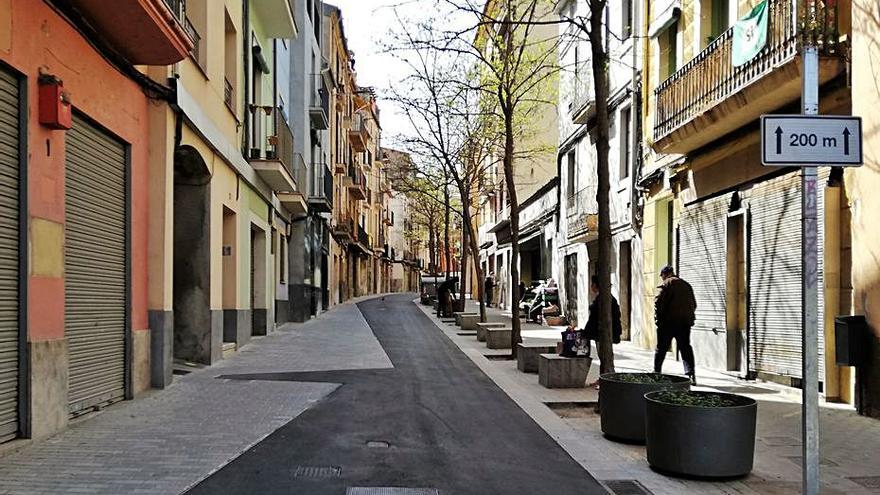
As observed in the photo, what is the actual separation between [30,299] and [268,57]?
14.7 metres

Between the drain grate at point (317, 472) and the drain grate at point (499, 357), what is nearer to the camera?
the drain grate at point (317, 472)

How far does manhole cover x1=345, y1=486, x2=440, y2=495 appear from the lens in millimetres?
5520

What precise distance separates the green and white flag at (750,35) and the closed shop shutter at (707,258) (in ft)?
8.54

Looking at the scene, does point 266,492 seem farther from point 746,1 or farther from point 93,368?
point 746,1

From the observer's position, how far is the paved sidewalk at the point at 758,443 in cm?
602

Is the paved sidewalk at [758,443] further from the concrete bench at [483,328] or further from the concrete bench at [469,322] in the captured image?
the concrete bench at [469,322]

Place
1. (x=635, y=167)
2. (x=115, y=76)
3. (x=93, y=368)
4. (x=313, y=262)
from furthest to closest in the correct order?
(x=313, y=262)
(x=635, y=167)
(x=115, y=76)
(x=93, y=368)

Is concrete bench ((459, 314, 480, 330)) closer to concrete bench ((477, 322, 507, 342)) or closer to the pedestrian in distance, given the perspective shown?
concrete bench ((477, 322, 507, 342))

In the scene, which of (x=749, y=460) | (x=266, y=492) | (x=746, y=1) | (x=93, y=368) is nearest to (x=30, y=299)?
(x=93, y=368)

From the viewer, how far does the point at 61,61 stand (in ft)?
24.8

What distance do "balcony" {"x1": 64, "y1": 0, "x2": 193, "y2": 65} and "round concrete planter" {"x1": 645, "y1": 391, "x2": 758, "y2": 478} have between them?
6197mm

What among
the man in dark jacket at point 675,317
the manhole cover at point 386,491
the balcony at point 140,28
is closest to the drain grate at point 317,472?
the manhole cover at point 386,491

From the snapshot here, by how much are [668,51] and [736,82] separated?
5.23 meters

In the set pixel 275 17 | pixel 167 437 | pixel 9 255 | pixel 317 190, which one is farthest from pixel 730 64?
pixel 317 190
